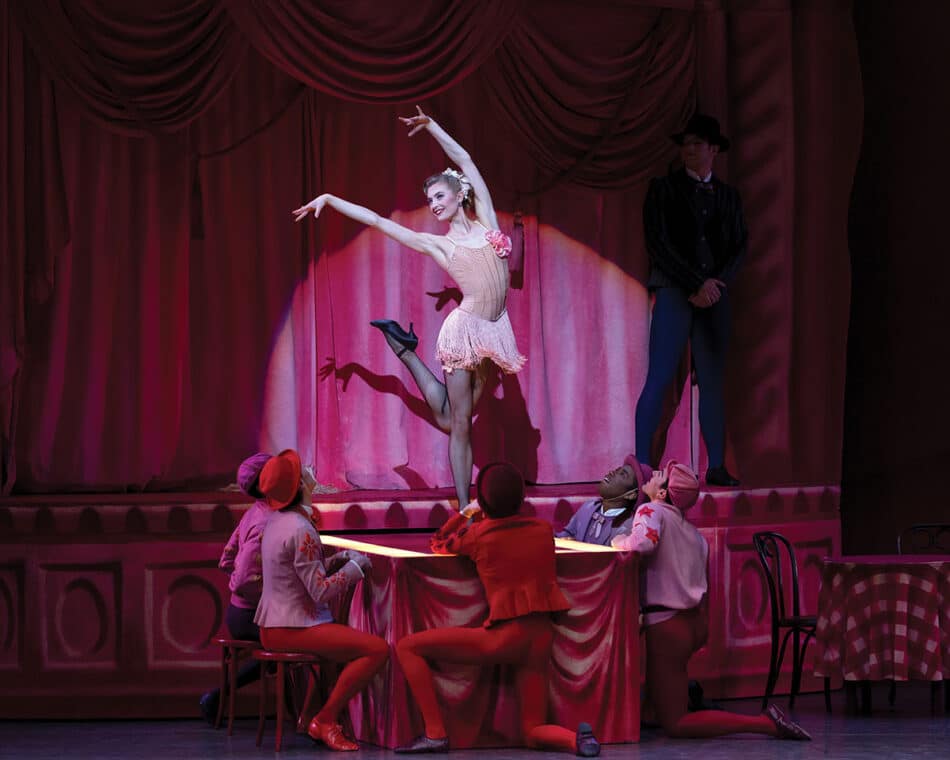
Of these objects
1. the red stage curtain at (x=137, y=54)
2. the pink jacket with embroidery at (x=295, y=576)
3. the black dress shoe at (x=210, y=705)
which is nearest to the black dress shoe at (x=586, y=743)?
the pink jacket with embroidery at (x=295, y=576)

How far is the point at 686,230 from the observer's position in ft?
23.6

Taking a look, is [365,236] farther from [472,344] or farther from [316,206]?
[472,344]

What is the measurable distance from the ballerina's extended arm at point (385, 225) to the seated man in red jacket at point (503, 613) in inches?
61.5

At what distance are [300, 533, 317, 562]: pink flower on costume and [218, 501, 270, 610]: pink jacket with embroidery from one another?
0.48 metres

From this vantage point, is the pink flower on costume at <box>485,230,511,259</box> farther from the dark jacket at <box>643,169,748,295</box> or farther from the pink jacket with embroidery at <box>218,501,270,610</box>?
the pink jacket with embroidery at <box>218,501,270,610</box>

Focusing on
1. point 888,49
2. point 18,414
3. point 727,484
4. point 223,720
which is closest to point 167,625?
point 223,720

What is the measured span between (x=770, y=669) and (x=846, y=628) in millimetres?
696

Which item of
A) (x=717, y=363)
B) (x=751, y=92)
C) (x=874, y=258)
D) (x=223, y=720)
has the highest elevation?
(x=751, y=92)

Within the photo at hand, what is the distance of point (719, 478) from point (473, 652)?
2.18 metres

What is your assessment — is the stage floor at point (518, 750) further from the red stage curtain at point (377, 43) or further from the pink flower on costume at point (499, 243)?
A: the red stage curtain at point (377, 43)

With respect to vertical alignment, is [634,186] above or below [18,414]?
above

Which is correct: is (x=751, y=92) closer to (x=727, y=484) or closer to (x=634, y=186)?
(x=634, y=186)

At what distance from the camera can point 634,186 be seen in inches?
291

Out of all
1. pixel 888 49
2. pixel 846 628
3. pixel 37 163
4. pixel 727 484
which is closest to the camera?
pixel 846 628
